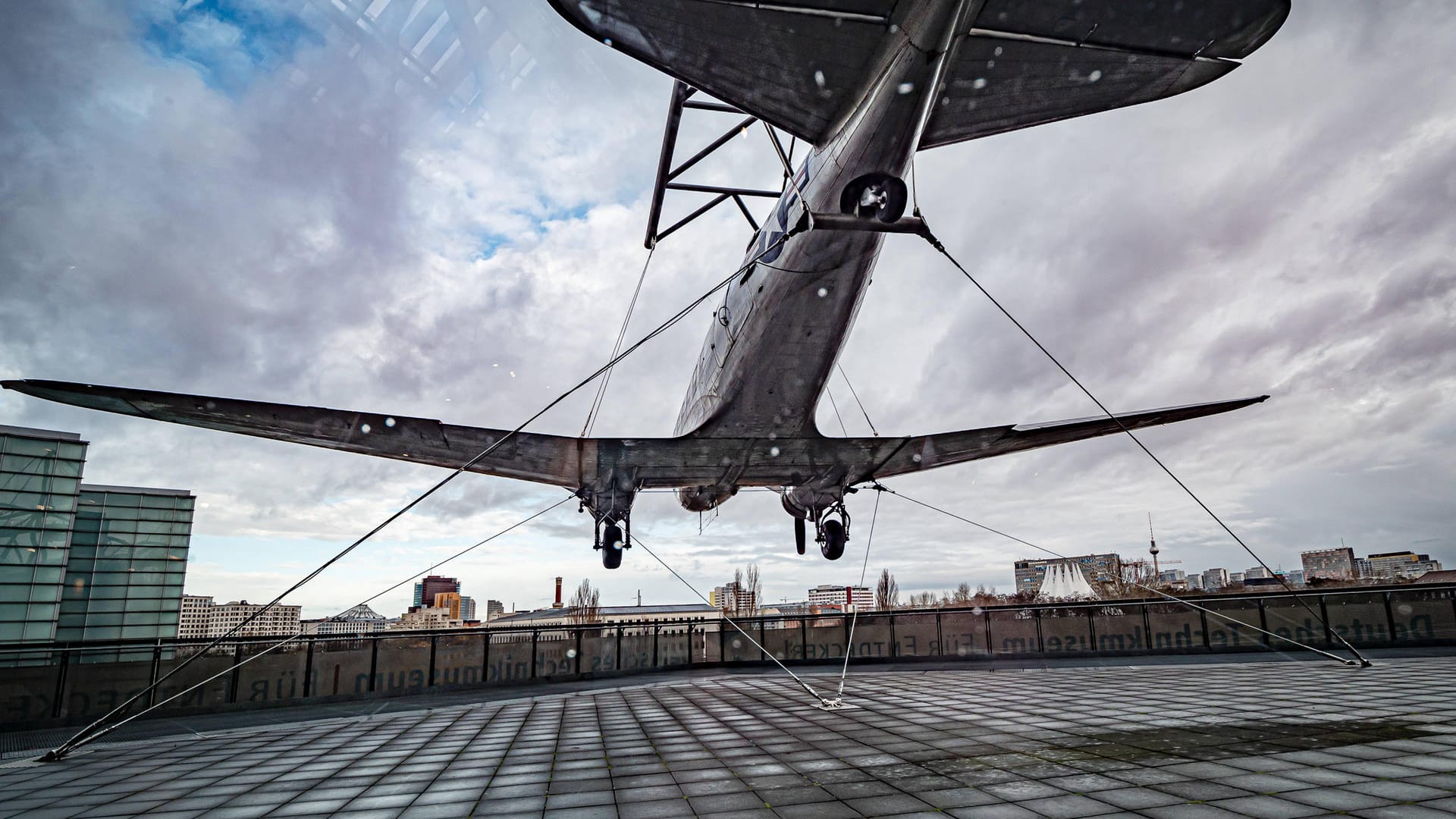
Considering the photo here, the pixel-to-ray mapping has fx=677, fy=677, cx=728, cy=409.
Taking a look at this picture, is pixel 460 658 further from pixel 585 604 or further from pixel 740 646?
pixel 585 604

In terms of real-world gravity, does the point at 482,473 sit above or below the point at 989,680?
above

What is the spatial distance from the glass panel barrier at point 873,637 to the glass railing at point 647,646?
0.14ft

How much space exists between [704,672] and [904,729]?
1113 cm

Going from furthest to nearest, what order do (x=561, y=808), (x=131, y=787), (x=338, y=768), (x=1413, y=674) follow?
1. (x=1413, y=674)
2. (x=338, y=768)
3. (x=131, y=787)
4. (x=561, y=808)

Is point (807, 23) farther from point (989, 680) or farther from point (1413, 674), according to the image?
point (1413, 674)

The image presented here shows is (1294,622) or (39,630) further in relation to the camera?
(39,630)

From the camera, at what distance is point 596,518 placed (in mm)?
15789

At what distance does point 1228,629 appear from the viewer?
16750 millimetres

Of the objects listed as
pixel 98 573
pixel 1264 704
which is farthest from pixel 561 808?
pixel 98 573

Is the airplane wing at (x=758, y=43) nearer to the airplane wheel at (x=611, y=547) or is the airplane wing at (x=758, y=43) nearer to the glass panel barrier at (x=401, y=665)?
the airplane wheel at (x=611, y=547)

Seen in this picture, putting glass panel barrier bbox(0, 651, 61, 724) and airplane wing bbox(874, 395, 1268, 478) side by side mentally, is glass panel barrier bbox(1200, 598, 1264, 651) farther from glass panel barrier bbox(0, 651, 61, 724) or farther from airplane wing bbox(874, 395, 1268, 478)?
glass panel barrier bbox(0, 651, 61, 724)

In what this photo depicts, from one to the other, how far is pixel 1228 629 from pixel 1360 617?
2.60m

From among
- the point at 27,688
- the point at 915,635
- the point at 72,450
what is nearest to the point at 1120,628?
the point at 915,635

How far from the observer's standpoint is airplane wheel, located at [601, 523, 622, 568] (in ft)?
52.5
